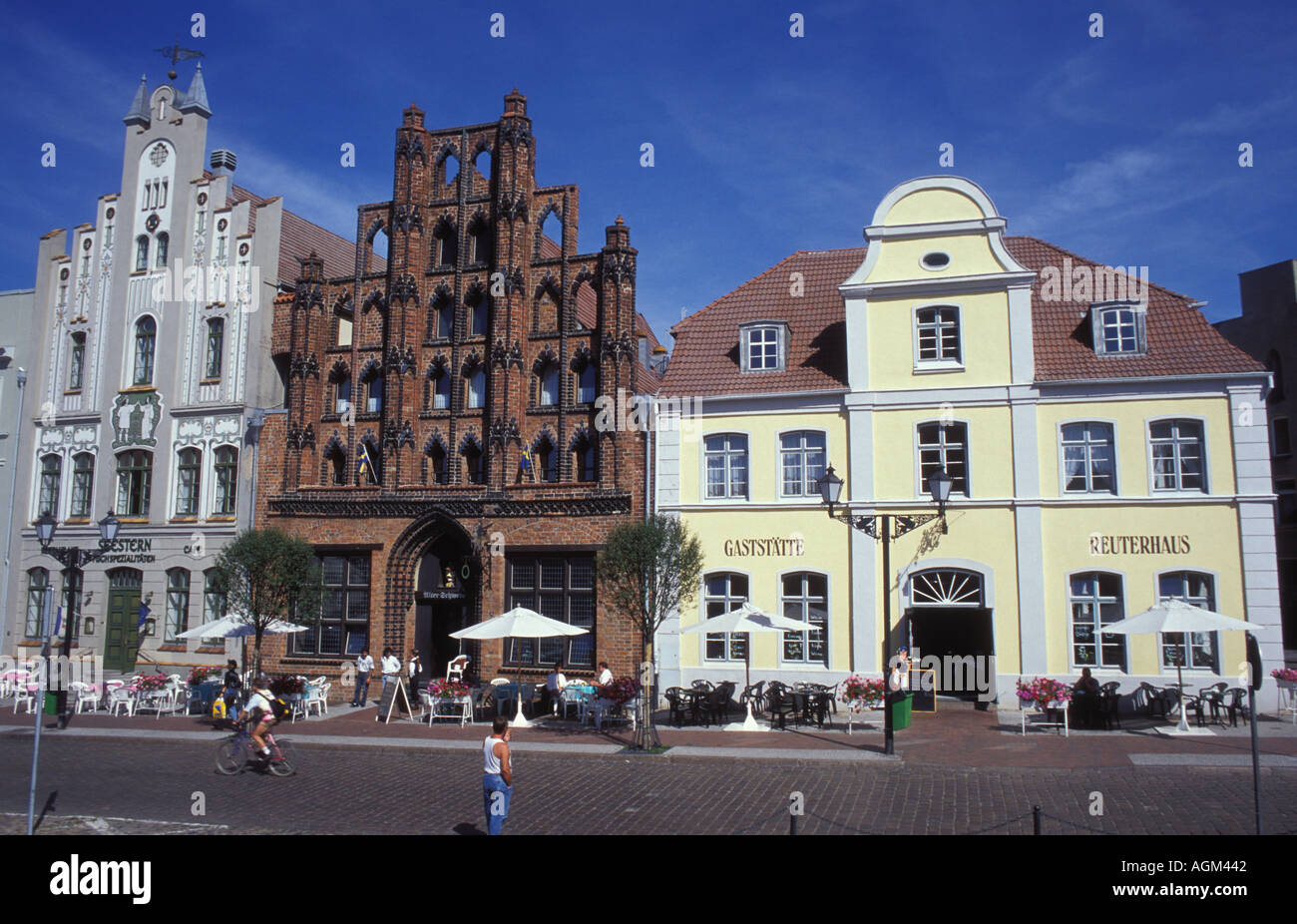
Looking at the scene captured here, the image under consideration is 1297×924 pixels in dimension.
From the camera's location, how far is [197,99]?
1282 inches

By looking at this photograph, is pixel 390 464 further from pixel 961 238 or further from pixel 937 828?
pixel 937 828

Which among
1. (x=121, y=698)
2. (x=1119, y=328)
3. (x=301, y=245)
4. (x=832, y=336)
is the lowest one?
(x=121, y=698)

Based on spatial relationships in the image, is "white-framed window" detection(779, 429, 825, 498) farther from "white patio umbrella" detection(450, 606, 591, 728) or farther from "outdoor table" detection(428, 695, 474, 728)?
"outdoor table" detection(428, 695, 474, 728)

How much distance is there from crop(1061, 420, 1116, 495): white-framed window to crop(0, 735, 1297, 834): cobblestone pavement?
8.72 meters

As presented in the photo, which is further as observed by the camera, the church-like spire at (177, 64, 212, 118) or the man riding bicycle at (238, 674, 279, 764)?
the church-like spire at (177, 64, 212, 118)

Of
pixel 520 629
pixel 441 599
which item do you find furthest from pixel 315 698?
pixel 520 629

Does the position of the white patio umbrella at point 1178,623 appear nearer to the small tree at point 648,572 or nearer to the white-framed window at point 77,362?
the small tree at point 648,572

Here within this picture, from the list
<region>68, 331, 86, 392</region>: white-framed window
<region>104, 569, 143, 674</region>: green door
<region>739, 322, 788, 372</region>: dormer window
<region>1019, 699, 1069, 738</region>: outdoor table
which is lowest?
<region>1019, 699, 1069, 738</region>: outdoor table

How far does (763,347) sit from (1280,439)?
78.8 feet

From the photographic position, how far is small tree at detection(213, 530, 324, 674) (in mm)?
24266

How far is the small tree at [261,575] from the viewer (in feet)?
79.6

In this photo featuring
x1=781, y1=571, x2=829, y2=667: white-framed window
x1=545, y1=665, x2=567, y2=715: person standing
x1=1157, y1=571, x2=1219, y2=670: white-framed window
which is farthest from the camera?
x1=781, y1=571, x2=829, y2=667: white-framed window

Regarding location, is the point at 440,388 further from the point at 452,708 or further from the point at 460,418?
the point at 452,708

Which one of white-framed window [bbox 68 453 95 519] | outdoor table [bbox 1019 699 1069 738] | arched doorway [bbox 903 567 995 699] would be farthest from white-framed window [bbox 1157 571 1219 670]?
white-framed window [bbox 68 453 95 519]
